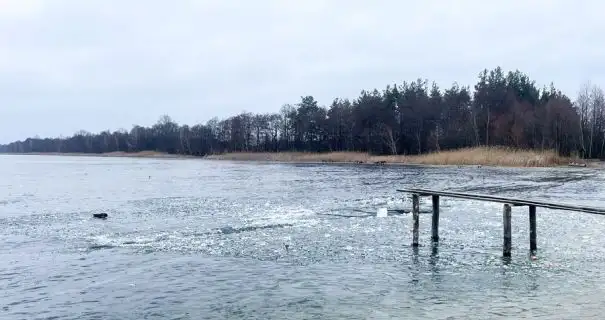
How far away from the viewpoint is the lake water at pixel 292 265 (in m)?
10.4

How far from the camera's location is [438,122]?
100 meters

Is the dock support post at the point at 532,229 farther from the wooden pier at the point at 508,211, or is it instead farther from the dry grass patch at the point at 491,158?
the dry grass patch at the point at 491,158

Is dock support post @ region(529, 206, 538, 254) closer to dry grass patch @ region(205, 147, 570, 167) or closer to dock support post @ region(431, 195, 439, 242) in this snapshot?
dock support post @ region(431, 195, 439, 242)

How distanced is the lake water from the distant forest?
207 feet

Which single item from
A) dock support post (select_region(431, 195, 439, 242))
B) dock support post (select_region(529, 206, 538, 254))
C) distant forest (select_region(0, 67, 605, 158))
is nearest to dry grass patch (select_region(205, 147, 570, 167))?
distant forest (select_region(0, 67, 605, 158))

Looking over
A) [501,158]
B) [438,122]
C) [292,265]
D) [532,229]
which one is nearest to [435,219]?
[532,229]

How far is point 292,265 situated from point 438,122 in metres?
90.3

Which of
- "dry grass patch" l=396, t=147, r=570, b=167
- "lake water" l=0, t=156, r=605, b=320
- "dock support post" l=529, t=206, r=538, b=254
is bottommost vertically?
"lake water" l=0, t=156, r=605, b=320

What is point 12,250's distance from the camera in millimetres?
16281

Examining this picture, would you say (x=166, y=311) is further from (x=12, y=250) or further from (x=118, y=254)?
(x=12, y=250)

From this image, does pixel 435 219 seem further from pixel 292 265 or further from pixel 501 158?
pixel 501 158

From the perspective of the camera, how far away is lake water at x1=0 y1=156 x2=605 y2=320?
34.0 feet

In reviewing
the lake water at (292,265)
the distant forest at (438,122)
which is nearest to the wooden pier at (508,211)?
the lake water at (292,265)

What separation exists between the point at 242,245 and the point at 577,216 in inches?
556
